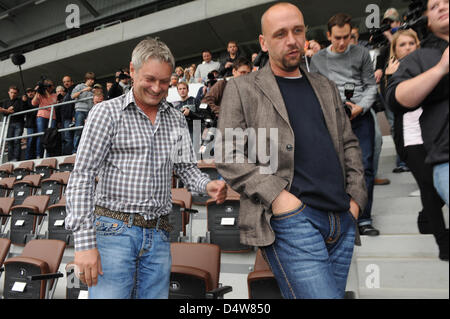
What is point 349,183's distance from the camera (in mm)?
851

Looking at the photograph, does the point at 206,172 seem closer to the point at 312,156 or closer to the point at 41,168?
the point at 312,156

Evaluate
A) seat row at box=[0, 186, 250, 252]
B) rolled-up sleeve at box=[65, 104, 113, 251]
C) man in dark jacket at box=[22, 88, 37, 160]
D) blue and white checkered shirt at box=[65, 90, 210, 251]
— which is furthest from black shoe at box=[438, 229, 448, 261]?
man in dark jacket at box=[22, 88, 37, 160]

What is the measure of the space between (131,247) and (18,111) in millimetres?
5785

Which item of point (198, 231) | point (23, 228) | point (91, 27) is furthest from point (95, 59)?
point (198, 231)

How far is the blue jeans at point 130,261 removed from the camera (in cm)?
87

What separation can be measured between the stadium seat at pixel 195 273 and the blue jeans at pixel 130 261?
1.66 ft

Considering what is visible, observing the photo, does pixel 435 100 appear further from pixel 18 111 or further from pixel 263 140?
pixel 18 111

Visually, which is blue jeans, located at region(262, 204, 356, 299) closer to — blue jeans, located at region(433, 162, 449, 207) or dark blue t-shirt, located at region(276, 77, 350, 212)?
dark blue t-shirt, located at region(276, 77, 350, 212)

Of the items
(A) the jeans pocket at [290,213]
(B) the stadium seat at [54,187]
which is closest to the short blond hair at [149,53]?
(A) the jeans pocket at [290,213]

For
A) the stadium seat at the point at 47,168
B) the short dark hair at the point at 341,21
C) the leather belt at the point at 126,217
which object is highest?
the short dark hair at the point at 341,21

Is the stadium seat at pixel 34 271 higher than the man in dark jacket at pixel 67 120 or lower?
lower

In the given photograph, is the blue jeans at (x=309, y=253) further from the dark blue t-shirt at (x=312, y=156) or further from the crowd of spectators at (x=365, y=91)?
the crowd of spectators at (x=365, y=91)

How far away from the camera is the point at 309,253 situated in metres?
0.75

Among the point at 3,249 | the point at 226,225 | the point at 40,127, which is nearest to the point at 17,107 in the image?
the point at 40,127
